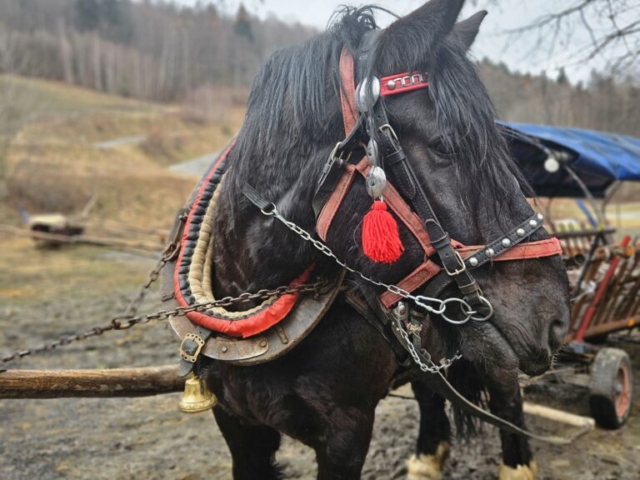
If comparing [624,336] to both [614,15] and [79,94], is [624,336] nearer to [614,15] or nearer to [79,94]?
[614,15]

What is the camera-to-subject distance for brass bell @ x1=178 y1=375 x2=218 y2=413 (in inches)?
80.4

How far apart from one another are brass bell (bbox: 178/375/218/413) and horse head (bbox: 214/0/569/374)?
59 cm

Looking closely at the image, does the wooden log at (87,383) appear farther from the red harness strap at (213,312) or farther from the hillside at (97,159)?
the hillside at (97,159)

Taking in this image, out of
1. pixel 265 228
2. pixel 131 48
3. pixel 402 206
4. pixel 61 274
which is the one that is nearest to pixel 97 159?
pixel 61 274

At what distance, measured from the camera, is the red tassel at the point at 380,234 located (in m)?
1.53

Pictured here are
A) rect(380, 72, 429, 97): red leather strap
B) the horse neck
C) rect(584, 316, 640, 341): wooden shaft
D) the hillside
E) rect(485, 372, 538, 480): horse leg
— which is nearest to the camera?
rect(380, 72, 429, 97): red leather strap

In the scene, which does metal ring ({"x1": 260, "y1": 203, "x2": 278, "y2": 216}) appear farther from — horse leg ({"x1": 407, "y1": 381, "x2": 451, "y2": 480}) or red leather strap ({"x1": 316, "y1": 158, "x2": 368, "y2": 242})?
horse leg ({"x1": 407, "y1": 381, "x2": 451, "y2": 480})

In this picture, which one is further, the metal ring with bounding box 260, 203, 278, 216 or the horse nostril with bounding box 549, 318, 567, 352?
the metal ring with bounding box 260, 203, 278, 216

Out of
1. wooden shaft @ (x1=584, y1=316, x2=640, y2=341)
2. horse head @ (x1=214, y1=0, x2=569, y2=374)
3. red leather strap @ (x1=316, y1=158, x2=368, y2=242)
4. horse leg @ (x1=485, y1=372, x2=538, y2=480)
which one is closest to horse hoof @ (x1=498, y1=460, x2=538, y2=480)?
horse leg @ (x1=485, y1=372, x2=538, y2=480)

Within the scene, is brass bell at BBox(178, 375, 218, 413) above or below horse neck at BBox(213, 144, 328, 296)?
below

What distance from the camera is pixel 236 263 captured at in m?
2.00

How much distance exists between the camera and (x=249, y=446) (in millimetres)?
2285

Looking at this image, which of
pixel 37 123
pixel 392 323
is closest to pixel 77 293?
pixel 392 323

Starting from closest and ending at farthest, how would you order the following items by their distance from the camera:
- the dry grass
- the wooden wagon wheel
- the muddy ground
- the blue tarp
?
the muddy ground < the wooden wagon wheel < the blue tarp < the dry grass
